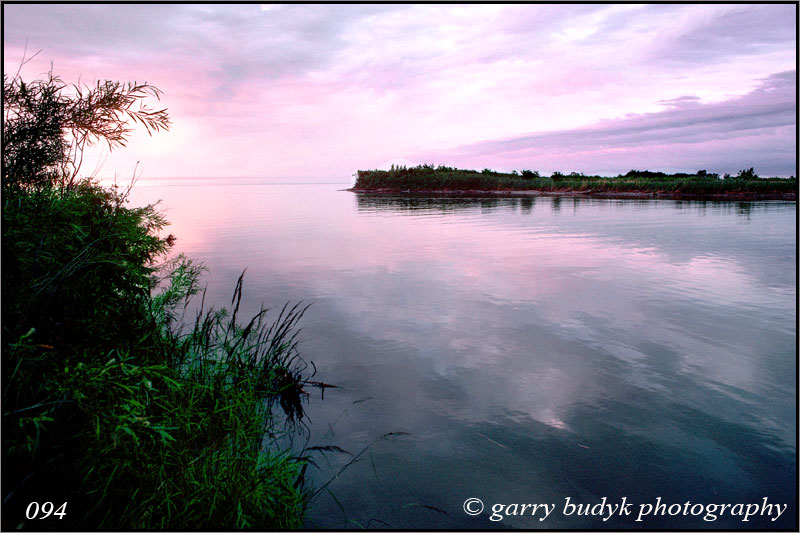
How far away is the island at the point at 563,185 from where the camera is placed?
83812 millimetres

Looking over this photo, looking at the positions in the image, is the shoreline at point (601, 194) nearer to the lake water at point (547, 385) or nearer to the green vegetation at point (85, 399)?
the lake water at point (547, 385)

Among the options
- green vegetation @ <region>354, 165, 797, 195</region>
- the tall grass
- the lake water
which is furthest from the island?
the tall grass

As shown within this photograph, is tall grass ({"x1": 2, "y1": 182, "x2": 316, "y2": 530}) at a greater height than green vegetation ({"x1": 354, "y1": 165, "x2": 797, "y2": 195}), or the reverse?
green vegetation ({"x1": 354, "y1": 165, "x2": 797, "y2": 195})

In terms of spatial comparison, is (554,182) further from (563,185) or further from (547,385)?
(547,385)

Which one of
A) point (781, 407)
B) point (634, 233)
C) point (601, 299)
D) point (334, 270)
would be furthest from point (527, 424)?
point (634, 233)

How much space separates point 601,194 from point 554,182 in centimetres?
1179

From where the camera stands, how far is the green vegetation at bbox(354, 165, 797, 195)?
8481 cm

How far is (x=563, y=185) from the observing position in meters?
102

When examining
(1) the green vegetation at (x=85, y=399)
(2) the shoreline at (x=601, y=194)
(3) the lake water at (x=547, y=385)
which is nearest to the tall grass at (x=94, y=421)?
(1) the green vegetation at (x=85, y=399)

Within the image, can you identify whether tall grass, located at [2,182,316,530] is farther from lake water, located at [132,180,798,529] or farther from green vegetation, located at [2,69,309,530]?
lake water, located at [132,180,798,529]

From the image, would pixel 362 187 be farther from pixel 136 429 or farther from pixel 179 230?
pixel 136 429

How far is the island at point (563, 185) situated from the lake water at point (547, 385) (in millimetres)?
73570

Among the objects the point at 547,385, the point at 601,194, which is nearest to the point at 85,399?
the point at 547,385

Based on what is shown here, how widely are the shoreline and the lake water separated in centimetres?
6985
